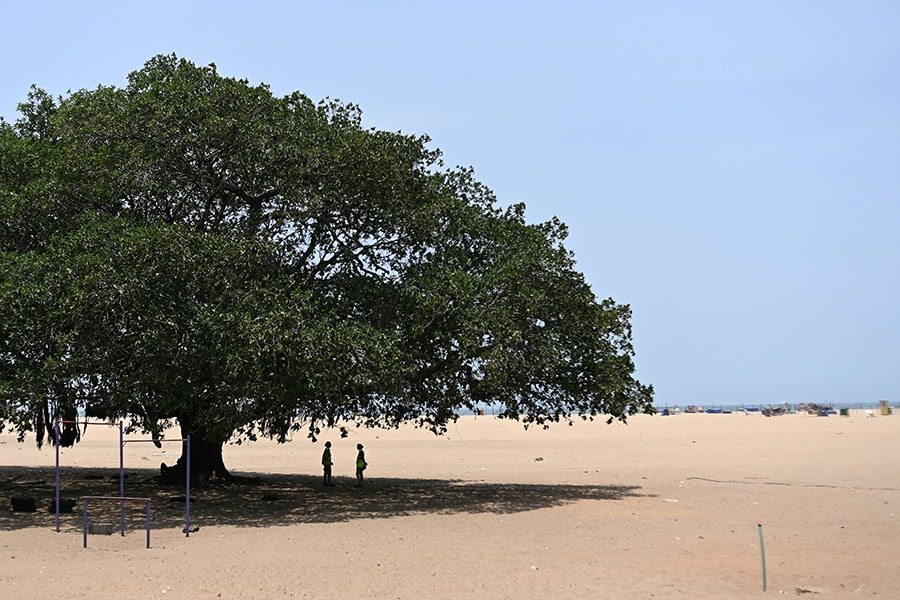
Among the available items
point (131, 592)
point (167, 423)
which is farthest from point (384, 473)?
point (131, 592)

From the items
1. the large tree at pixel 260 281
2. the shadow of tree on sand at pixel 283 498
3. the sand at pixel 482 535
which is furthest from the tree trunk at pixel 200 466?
the large tree at pixel 260 281

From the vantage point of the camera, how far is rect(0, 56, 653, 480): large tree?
64.3 ft

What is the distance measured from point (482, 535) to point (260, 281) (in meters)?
7.93

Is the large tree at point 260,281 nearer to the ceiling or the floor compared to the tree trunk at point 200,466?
nearer to the ceiling

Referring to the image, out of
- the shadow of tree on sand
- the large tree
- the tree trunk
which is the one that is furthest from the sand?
the large tree

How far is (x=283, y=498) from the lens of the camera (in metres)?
25.6

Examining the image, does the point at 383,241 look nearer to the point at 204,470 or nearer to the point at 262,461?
the point at 204,470

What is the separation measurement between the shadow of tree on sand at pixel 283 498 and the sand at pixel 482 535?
8 centimetres

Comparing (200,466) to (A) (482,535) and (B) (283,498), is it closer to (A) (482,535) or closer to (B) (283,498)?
(B) (283,498)

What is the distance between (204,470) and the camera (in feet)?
90.9

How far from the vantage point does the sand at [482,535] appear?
A: 535 inches

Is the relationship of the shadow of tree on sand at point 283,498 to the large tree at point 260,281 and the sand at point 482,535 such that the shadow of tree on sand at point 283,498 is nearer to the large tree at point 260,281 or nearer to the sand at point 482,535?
the sand at point 482,535

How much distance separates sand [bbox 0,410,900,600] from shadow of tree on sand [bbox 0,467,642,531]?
79 millimetres

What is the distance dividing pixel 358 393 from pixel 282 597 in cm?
1028
